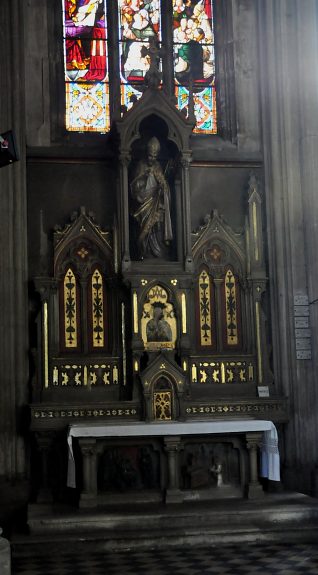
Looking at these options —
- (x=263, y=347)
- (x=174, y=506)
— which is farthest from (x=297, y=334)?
(x=174, y=506)

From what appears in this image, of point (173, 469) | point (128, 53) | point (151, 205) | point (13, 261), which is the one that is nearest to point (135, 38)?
point (128, 53)

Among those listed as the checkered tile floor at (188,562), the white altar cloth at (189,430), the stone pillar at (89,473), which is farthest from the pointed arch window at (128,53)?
the checkered tile floor at (188,562)

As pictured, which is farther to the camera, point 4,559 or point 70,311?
point 70,311

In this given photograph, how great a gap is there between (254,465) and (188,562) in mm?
2296

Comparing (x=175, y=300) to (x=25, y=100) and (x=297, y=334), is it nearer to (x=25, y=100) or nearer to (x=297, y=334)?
(x=297, y=334)

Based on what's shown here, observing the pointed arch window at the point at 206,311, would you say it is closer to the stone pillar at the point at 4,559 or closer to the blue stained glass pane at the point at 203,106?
the blue stained glass pane at the point at 203,106

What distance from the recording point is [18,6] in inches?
508

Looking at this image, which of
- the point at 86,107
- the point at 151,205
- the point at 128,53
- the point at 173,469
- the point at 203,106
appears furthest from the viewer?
the point at 203,106

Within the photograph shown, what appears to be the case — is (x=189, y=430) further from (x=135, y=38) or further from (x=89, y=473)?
(x=135, y=38)

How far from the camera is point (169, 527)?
10797 mm

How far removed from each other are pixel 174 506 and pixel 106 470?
1010mm

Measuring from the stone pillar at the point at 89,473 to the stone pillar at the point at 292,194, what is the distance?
2.80 metres

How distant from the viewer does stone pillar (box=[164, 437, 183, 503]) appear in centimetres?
1166

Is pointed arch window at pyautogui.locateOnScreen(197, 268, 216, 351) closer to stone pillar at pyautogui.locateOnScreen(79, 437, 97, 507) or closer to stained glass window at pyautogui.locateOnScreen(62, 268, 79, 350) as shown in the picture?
stained glass window at pyautogui.locateOnScreen(62, 268, 79, 350)
